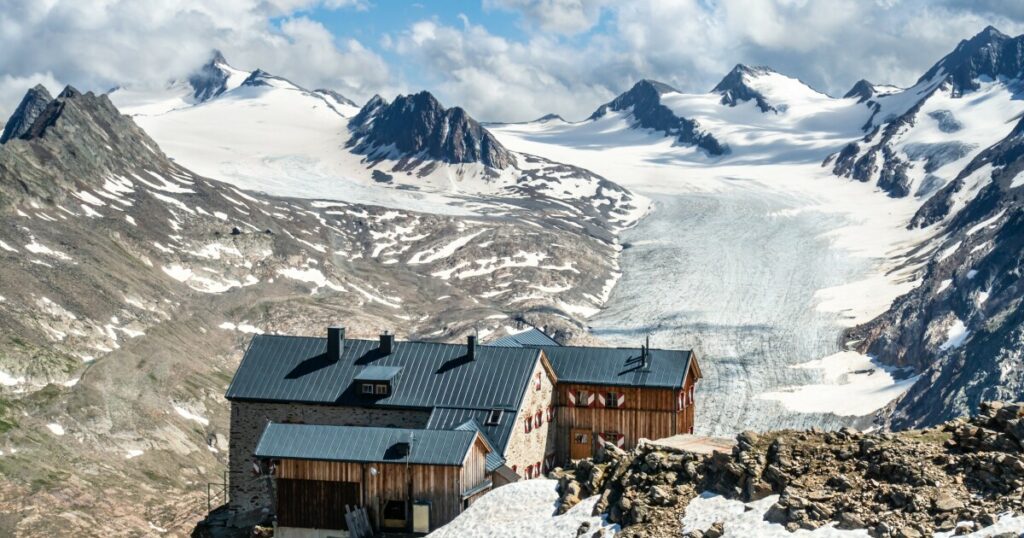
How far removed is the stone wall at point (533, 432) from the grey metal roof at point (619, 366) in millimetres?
1553

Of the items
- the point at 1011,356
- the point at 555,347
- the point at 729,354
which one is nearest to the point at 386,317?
the point at 729,354

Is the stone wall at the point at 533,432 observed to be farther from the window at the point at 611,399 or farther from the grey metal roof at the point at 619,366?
the window at the point at 611,399

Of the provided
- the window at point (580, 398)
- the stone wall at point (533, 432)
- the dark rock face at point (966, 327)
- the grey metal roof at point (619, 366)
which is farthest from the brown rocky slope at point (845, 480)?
the dark rock face at point (966, 327)

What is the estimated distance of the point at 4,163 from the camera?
536 feet

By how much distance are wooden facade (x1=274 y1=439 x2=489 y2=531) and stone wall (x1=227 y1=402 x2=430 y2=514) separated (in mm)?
7821

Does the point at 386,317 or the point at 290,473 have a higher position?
the point at 386,317

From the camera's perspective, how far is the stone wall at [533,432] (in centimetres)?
5803

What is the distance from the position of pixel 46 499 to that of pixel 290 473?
1723 inches

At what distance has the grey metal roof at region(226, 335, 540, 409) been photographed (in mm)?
59625

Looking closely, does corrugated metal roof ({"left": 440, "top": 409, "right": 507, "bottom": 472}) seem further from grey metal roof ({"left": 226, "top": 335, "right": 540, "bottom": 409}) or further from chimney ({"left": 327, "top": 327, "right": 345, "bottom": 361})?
chimney ({"left": 327, "top": 327, "right": 345, "bottom": 361})

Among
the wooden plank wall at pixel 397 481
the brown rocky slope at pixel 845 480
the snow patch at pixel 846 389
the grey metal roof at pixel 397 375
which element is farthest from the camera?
the snow patch at pixel 846 389

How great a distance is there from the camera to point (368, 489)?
168ft

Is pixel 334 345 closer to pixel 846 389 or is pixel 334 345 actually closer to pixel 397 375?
pixel 397 375

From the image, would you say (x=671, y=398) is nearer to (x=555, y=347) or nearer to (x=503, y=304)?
(x=555, y=347)
